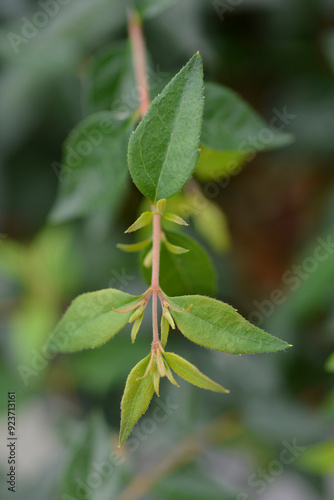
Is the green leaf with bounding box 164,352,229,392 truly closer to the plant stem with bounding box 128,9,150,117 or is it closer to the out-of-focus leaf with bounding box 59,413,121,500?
the plant stem with bounding box 128,9,150,117

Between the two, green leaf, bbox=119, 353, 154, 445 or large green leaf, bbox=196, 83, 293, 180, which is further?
large green leaf, bbox=196, 83, 293, 180

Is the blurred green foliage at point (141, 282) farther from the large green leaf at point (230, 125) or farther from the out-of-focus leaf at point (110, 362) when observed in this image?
the large green leaf at point (230, 125)

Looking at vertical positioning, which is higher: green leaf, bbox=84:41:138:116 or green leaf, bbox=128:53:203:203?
green leaf, bbox=84:41:138:116

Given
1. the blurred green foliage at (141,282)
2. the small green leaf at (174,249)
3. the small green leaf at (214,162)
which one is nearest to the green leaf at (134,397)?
the small green leaf at (174,249)

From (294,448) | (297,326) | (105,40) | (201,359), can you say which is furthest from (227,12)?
(294,448)

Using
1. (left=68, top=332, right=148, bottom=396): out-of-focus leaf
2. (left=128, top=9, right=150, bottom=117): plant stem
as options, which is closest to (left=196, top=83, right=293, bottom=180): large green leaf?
(left=128, top=9, right=150, bottom=117): plant stem

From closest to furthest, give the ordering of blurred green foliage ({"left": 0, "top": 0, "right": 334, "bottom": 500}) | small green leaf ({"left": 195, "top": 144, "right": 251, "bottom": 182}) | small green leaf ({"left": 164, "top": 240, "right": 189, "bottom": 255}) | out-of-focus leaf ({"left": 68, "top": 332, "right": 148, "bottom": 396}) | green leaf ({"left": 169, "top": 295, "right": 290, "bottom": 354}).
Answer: green leaf ({"left": 169, "top": 295, "right": 290, "bottom": 354}) → small green leaf ({"left": 164, "top": 240, "right": 189, "bottom": 255}) → small green leaf ({"left": 195, "top": 144, "right": 251, "bottom": 182}) → blurred green foliage ({"left": 0, "top": 0, "right": 334, "bottom": 500}) → out-of-focus leaf ({"left": 68, "top": 332, "right": 148, "bottom": 396})

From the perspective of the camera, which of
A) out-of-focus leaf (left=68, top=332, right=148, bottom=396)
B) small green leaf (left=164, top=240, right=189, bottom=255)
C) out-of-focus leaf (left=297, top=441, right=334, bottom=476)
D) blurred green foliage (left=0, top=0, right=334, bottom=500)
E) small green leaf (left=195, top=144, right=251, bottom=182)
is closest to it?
small green leaf (left=164, top=240, right=189, bottom=255)

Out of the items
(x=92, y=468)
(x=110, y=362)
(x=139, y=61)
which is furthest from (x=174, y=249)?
(x=110, y=362)

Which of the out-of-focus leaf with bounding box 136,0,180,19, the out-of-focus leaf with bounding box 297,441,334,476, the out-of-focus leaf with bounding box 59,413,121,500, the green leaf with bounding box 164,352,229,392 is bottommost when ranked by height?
the out-of-focus leaf with bounding box 59,413,121,500

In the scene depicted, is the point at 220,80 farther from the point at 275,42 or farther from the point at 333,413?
the point at 333,413
